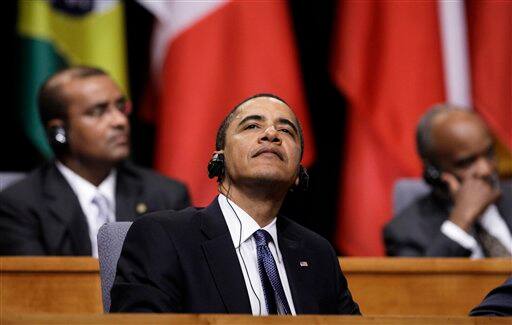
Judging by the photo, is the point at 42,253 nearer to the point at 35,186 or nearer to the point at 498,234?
the point at 35,186

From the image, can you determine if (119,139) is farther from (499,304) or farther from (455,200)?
(499,304)

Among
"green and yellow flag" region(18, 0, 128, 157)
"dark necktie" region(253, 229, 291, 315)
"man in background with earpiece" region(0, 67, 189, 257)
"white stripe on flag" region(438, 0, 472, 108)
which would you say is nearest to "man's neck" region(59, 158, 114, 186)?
"man in background with earpiece" region(0, 67, 189, 257)

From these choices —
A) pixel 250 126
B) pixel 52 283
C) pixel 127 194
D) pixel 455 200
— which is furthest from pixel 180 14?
pixel 250 126

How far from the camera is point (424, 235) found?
13.0 ft

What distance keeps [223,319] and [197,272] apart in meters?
0.43

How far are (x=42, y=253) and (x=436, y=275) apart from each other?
1393mm

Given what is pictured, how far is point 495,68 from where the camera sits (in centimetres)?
463

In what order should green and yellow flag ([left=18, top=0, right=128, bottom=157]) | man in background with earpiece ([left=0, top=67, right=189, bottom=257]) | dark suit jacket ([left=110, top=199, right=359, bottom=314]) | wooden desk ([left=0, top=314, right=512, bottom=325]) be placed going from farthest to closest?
green and yellow flag ([left=18, top=0, right=128, bottom=157]) → man in background with earpiece ([left=0, top=67, right=189, bottom=257]) → dark suit jacket ([left=110, top=199, right=359, bottom=314]) → wooden desk ([left=0, top=314, right=512, bottom=325])

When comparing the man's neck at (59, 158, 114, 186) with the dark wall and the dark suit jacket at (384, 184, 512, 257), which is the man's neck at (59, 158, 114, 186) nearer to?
the dark wall

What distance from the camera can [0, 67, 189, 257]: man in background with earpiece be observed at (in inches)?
151

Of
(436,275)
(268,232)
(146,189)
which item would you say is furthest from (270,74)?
(268,232)

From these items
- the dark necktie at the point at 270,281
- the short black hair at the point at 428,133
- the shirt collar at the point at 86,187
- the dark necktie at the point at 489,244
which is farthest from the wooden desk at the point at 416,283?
the shirt collar at the point at 86,187

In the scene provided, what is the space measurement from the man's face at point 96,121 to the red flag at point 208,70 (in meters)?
0.53

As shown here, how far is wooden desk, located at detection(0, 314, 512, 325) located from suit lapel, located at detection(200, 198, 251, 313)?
395 millimetres
